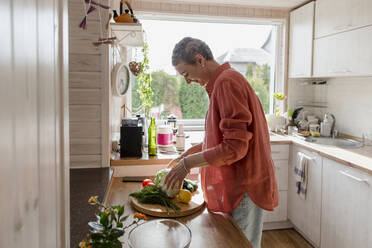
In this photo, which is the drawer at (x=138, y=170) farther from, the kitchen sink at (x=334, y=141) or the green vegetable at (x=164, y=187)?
the kitchen sink at (x=334, y=141)

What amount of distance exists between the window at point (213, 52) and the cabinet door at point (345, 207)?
5.15 feet

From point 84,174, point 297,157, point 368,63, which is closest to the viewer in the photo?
point 84,174

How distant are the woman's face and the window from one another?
6.42 feet

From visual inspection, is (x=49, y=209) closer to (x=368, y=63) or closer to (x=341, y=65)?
(x=368, y=63)

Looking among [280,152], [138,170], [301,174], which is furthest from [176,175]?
[280,152]

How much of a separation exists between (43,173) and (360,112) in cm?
311

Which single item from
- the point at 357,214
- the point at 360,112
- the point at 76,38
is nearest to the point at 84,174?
the point at 76,38

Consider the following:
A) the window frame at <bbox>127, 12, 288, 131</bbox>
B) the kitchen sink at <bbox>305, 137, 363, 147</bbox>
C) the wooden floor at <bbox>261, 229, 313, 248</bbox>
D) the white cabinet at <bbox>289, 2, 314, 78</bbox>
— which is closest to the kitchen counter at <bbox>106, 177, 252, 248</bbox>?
the wooden floor at <bbox>261, 229, 313, 248</bbox>

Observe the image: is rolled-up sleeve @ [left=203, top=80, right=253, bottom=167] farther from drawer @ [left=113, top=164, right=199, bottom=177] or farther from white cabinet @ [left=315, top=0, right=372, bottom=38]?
white cabinet @ [left=315, top=0, right=372, bottom=38]

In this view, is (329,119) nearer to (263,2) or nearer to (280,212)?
(280,212)

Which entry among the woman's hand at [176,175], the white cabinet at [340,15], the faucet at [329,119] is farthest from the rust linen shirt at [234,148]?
the faucet at [329,119]

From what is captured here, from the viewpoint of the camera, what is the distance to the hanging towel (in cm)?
269

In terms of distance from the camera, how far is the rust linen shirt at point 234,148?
1261mm

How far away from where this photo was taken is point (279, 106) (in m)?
3.67
